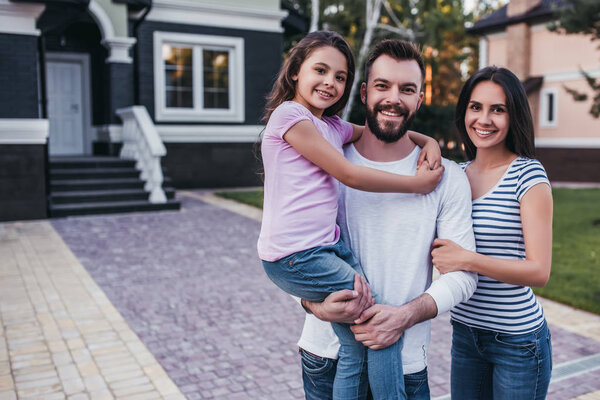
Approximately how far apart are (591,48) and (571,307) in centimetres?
1763

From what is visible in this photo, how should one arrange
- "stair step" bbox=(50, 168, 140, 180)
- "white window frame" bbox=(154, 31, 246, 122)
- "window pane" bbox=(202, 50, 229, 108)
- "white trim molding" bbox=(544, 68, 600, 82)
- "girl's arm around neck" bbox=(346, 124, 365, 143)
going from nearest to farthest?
"girl's arm around neck" bbox=(346, 124, 365, 143) → "stair step" bbox=(50, 168, 140, 180) → "white window frame" bbox=(154, 31, 246, 122) → "window pane" bbox=(202, 50, 229, 108) → "white trim molding" bbox=(544, 68, 600, 82)

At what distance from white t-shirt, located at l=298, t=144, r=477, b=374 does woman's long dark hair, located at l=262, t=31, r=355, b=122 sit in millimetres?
442

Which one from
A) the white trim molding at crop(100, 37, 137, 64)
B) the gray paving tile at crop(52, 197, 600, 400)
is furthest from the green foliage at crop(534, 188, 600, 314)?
the white trim molding at crop(100, 37, 137, 64)

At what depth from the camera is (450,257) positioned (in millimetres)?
1934

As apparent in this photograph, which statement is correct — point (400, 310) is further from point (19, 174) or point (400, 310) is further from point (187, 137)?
point (187, 137)

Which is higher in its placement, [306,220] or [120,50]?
[120,50]

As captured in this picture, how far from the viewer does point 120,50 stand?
517 inches

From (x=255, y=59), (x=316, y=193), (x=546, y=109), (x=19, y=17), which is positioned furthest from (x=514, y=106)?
(x=546, y=109)

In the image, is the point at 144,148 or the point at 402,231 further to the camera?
the point at 144,148

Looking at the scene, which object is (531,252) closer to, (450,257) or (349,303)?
(450,257)

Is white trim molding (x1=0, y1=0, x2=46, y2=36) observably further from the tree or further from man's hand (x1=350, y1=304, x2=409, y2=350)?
man's hand (x1=350, y1=304, x2=409, y2=350)

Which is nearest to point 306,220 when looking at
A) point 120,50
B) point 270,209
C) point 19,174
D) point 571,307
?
point 270,209

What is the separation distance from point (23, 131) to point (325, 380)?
31.5 feet

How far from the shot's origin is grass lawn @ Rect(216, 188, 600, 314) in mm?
6090
